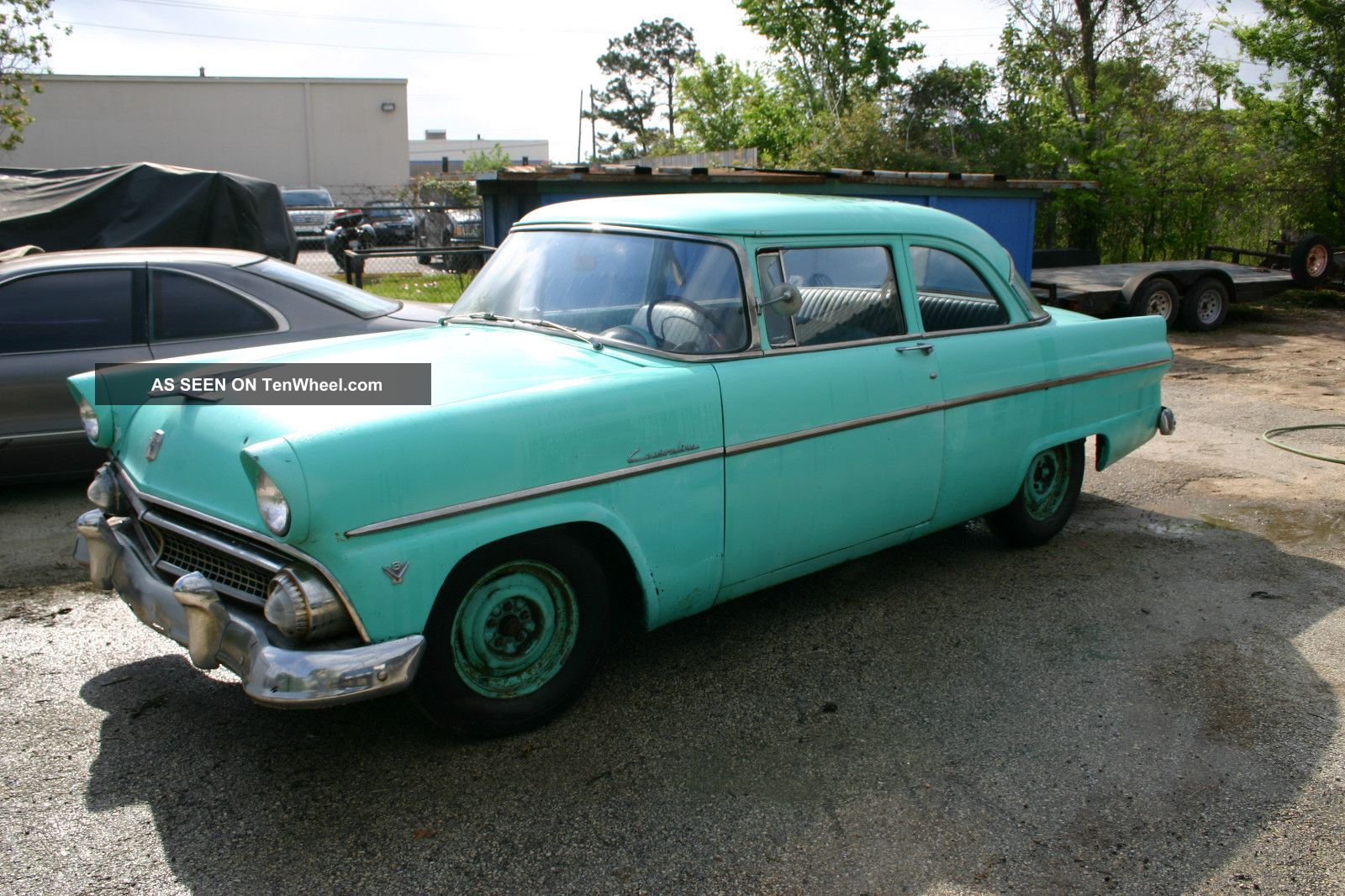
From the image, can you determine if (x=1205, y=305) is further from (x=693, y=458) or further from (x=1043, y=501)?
(x=693, y=458)

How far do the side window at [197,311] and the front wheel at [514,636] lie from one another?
10.6 ft

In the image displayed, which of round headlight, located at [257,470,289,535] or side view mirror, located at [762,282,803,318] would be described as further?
side view mirror, located at [762,282,803,318]

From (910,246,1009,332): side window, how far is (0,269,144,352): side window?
407 cm

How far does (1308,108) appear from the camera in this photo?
16406 millimetres

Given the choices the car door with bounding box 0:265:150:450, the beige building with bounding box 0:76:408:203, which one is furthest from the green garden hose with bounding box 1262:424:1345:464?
the beige building with bounding box 0:76:408:203

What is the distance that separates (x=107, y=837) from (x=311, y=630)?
78 cm

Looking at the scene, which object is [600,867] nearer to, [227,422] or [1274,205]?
[227,422]

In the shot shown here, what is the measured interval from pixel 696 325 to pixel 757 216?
54 centimetres

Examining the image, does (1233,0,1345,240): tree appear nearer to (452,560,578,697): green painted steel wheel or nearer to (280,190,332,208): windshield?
(452,560,578,697): green painted steel wheel

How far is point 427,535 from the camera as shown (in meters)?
2.76

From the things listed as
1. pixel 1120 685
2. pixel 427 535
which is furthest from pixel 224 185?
pixel 1120 685

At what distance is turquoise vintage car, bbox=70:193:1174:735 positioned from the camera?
269 centimetres

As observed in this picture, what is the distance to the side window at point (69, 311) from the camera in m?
5.43

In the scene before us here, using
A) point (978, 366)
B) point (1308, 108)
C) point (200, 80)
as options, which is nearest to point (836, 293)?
point (978, 366)
